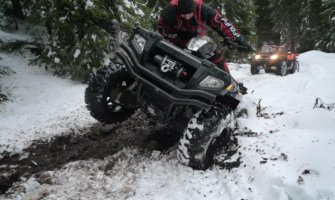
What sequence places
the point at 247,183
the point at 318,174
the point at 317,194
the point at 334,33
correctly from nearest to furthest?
the point at 317,194, the point at 318,174, the point at 247,183, the point at 334,33

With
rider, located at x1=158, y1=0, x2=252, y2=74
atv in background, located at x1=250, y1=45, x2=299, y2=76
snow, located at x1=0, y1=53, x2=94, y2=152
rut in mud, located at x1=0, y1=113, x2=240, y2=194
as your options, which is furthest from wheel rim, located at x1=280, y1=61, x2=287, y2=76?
rider, located at x1=158, y1=0, x2=252, y2=74

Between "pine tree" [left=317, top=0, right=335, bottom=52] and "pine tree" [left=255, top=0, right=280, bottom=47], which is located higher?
"pine tree" [left=255, top=0, right=280, bottom=47]

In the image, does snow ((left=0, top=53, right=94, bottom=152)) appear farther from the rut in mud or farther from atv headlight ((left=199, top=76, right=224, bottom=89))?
atv headlight ((left=199, top=76, right=224, bottom=89))

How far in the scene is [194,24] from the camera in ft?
18.8

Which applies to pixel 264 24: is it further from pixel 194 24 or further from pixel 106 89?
pixel 106 89

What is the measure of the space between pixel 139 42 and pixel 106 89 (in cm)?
88

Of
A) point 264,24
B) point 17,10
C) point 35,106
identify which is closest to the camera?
point 35,106

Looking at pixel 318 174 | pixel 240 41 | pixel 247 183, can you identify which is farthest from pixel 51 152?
pixel 318 174

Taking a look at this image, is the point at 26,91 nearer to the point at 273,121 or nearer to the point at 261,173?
the point at 273,121

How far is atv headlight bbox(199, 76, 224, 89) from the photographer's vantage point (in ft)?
14.7

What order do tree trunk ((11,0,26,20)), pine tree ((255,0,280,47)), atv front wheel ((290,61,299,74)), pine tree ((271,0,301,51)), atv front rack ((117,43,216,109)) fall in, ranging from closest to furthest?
atv front rack ((117,43,216,109)) → tree trunk ((11,0,26,20)) → atv front wheel ((290,61,299,74)) → pine tree ((271,0,301,51)) → pine tree ((255,0,280,47))

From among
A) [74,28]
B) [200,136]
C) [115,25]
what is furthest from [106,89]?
[74,28]

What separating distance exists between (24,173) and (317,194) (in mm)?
3794

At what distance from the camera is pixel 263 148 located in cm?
500
